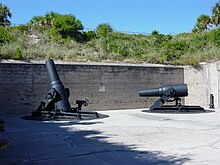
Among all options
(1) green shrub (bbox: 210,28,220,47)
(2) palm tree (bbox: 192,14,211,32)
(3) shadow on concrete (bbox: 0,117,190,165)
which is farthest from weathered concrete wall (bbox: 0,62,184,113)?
(2) palm tree (bbox: 192,14,211,32)

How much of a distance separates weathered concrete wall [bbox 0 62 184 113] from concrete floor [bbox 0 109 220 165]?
530 centimetres

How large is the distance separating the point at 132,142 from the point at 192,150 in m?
1.52

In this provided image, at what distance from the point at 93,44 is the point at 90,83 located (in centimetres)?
719

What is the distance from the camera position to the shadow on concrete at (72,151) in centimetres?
573

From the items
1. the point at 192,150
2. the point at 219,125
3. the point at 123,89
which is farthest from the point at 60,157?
the point at 123,89

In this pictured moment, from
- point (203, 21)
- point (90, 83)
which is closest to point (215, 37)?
point (90, 83)

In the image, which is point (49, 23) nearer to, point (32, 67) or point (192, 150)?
point (32, 67)

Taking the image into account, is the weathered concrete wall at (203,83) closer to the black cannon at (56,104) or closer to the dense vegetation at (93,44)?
the dense vegetation at (93,44)

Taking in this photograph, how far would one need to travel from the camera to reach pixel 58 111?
12.8 m

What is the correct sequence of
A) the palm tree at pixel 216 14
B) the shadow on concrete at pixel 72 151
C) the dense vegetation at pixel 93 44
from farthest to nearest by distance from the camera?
the palm tree at pixel 216 14
the dense vegetation at pixel 93 44
the shadow on concrete at pixel 72 151

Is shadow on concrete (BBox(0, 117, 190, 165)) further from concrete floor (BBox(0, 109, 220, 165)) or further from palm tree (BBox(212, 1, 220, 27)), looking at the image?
palm tree (BBox(212, 1, 220, 27))

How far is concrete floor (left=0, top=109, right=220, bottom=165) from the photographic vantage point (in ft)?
19.1

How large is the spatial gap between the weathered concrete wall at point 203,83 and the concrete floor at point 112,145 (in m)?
8.80

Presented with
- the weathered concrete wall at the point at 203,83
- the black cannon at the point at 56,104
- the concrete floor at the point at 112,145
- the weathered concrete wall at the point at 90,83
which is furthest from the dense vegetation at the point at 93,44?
the concrete floor at the point at 112,145
